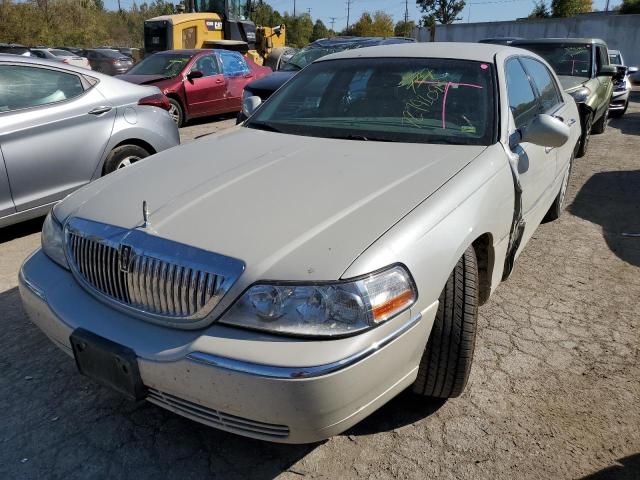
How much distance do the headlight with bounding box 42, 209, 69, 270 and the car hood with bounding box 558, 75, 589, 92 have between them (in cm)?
679

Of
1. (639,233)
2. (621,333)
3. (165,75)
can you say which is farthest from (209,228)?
(165,75)

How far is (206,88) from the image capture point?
33.8 ft

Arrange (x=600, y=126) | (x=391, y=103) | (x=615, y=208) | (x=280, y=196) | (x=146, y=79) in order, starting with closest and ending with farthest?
(x=280, y=196), (x=391, y=103), (x=615, y=208), (x=600, y=126), (x=146, y=79)

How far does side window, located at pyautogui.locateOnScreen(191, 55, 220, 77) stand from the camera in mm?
10328

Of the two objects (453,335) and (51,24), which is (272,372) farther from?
(51,24)

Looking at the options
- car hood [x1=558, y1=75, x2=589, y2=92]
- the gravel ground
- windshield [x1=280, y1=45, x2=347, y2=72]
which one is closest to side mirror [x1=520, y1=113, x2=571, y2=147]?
the gravel ground

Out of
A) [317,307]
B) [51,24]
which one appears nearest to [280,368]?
[317,307]

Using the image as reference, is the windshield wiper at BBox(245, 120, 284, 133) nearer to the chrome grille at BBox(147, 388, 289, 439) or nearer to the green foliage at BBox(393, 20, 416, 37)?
the chrome grille at BBox(147, 388, 289, 439)

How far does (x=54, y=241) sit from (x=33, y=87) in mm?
2579

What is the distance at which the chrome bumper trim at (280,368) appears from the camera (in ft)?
5.63

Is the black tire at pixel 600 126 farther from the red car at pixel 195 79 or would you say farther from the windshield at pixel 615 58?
the red car at pixel 195 79

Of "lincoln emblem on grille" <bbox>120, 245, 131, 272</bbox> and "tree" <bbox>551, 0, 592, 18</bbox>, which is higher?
"tree" <bbox>551, 0, 592, 18</bbox>

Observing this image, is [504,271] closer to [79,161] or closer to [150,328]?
[150,328]

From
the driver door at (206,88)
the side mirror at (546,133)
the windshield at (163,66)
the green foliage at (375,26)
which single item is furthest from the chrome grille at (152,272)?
the green foliage at (375,26)
